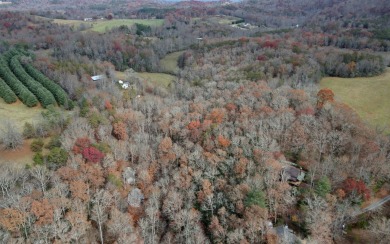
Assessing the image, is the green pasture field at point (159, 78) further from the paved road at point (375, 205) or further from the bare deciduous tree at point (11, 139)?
the paved road at point (375, 205)

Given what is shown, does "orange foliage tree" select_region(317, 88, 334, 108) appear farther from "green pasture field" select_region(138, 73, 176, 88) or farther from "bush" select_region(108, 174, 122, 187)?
"green pasture field" select_region(138, 73, 176, 88)

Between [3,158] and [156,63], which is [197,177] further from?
[156,63]

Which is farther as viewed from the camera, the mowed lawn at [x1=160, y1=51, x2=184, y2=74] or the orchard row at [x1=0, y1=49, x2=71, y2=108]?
the mowed lawn at [x1=160, y1=51, x2=184, y2=74]

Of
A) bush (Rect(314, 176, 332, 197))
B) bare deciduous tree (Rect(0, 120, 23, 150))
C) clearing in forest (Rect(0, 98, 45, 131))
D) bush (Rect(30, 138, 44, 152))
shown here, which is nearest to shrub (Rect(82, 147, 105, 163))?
bush (Rect(30, 138, 44, 152))

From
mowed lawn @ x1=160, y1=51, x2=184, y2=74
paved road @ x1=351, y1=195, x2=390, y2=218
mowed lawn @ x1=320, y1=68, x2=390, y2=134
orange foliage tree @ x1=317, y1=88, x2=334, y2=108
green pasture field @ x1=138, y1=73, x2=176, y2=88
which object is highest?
orange foliage tree @ x1=317, y1=88, x2=334, y2=108

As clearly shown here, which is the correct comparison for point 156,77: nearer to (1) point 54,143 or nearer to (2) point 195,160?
(1) point 54,143

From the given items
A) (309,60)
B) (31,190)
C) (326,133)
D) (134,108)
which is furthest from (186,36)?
(31,190)

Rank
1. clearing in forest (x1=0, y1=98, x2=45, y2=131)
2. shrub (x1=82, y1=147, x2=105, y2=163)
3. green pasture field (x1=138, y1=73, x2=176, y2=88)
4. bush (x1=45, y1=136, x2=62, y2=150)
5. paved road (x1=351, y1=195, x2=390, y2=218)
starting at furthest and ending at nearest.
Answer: green pasture field (x1=138, y1=73, x2=176, y2=88)
clearing in forest (x1=0, y1=98, x2=45, y2=131)
bush (x1=45, y1=136, x2=62, y2=150)
shrub (x1=82, y1=147, x2=105, y2=163)
paved road (x1=351, y1=195, x2=390, y2=218)

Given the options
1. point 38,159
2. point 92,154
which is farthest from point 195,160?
point 38,159
